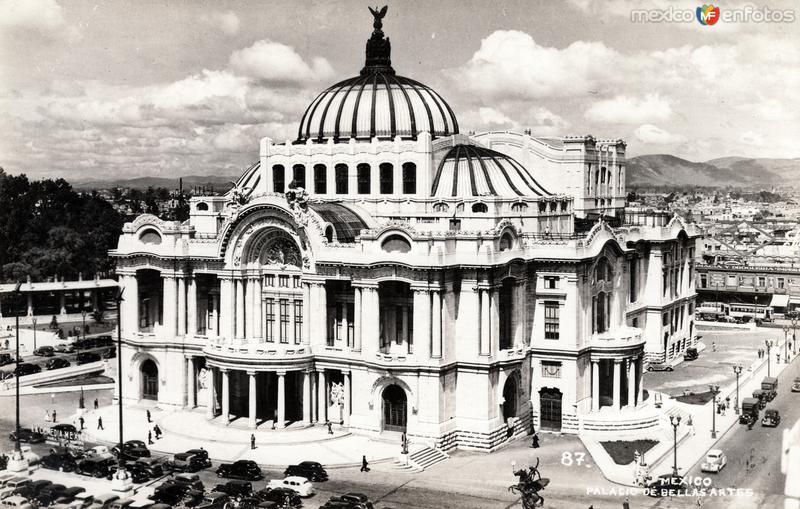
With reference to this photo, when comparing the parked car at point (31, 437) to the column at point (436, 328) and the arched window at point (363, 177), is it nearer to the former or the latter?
the column at point (436, 328)

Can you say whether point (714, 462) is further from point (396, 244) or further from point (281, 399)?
point (281, 399)

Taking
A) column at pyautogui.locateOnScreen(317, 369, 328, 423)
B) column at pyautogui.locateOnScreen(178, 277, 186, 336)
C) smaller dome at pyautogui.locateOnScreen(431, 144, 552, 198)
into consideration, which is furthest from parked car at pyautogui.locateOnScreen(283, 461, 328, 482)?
smaller dome at pyautogui.locateOnScreen(431, 144, 552, 198)

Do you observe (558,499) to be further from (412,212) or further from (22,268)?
(22,268)

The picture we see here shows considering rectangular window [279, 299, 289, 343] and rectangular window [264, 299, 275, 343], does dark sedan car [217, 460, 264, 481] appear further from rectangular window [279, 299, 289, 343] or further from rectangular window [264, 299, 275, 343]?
rectangular window [264, 299, 275, 343]

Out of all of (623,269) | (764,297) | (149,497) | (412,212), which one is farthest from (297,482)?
(764,297)

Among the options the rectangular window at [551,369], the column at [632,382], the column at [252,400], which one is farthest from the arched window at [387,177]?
the column at [632,382]
